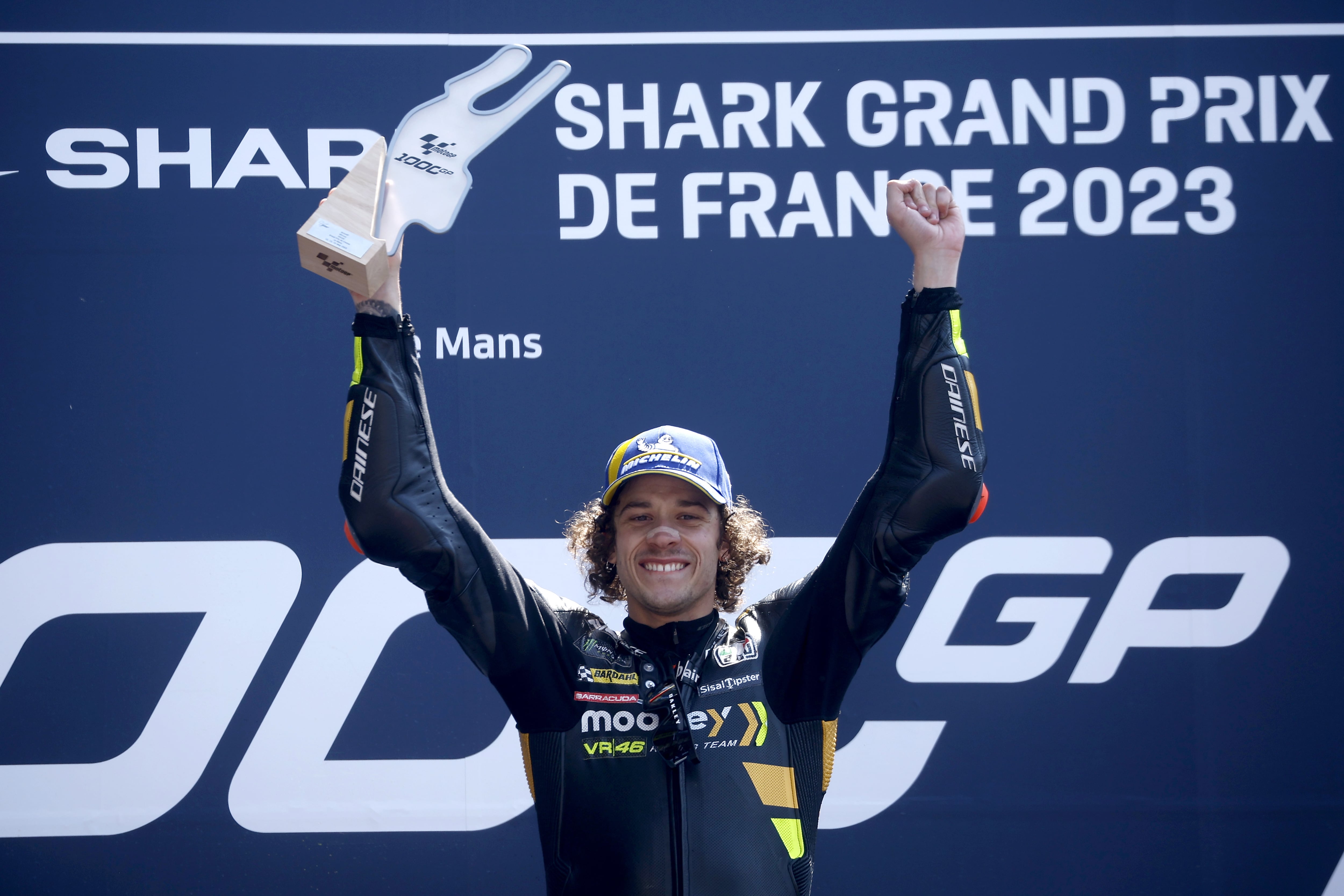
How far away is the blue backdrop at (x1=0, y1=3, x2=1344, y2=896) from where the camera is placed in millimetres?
2082

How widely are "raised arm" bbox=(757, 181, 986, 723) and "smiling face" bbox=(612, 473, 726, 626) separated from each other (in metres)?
0.16

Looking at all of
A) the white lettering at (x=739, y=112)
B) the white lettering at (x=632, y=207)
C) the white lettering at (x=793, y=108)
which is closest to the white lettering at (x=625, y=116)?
the white lettering at (x=632, y=207)

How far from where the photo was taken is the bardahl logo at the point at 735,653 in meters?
1.47

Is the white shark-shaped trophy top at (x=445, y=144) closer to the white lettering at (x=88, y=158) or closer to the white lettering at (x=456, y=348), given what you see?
the white lettering at (x=456, y=348)

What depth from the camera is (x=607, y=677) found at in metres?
1.46

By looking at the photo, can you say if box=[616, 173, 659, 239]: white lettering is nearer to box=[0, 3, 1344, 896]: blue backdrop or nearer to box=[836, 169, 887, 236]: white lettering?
box=[0, 3, 1344, 896]: blue backdrop

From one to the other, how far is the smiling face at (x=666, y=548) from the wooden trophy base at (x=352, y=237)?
51cm

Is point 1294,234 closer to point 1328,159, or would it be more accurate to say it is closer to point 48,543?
point 1328,159

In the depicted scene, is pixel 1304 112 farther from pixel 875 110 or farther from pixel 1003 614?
pixel 1003 614

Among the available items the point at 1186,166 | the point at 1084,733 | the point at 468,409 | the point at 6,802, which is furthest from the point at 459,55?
the point at 1084,733

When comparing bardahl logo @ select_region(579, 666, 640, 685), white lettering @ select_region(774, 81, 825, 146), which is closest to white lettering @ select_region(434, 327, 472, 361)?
white lettering @ select_region(774, 81, 825, 146)

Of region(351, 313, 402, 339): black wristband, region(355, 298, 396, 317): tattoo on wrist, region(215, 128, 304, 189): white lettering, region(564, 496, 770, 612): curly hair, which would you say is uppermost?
region(215, 128, 304, 189): white lettering

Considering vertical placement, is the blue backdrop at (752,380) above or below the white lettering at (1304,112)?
below

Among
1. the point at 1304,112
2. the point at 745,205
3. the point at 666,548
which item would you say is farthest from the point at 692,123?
the point at 1304,112
